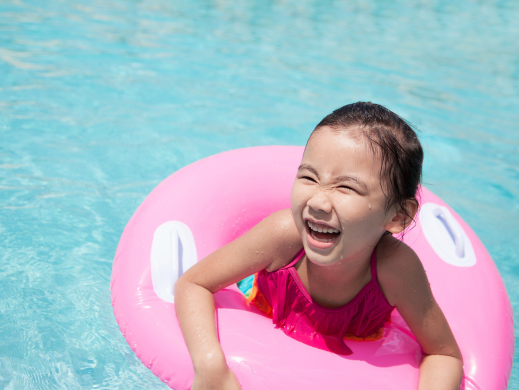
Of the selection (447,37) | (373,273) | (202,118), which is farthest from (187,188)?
(447,37)

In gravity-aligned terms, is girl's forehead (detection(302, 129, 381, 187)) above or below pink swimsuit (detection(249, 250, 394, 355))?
above

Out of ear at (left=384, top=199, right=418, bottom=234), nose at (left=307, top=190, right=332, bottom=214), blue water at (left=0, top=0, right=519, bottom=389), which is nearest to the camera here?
nose at (left=307, top=190, right=332, bottom=214)

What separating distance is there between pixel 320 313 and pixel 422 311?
1.23 feet

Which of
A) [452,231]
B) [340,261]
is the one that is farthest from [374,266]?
[452,231]

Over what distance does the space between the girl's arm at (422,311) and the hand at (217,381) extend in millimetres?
652

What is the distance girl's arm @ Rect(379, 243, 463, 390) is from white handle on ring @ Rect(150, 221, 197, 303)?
81 cm

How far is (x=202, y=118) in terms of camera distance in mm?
5051

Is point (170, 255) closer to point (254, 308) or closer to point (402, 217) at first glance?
point (254, 308)

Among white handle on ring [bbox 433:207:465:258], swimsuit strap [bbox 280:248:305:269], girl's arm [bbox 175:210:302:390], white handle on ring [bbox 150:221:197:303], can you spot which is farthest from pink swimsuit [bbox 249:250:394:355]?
white handle on ring [bbox 433:207:465:258]

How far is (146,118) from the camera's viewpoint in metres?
4.80

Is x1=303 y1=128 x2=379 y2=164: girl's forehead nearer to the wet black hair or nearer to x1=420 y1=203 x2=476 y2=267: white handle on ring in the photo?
the wet black hair

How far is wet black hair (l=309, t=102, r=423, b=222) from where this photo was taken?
1661mm

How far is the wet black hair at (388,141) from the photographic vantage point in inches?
65.4

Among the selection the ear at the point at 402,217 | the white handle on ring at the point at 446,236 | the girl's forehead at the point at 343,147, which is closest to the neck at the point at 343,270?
the ear at the point at 402,217
